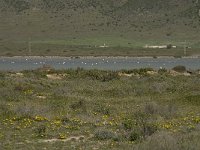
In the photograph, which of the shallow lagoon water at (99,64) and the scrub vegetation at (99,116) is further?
the shallow lagoon water at (99,64)

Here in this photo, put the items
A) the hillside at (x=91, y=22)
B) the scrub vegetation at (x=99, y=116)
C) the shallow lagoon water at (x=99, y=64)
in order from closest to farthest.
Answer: the scrub vegetation at (x=99, y=116) < the shallow lagoon water at (x=99, y=64) < the hillside at (x=91, y=22)

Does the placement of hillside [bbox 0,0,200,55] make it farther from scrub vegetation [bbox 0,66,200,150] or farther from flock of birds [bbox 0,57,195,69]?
scrub vegetation [bbox 0,66,200,150]

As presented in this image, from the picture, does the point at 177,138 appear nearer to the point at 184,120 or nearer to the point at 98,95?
the point at 184,120

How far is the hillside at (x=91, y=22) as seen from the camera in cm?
11519

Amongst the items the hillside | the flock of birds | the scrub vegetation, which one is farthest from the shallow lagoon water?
the scrub vegetation

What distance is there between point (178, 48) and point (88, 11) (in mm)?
26998

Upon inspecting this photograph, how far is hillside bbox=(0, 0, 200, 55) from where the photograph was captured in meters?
115

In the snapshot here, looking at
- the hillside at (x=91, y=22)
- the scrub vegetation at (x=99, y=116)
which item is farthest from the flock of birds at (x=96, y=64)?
Answer: the scrub vegetation at (x=99, y=116)

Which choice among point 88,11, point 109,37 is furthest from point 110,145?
point 88,11

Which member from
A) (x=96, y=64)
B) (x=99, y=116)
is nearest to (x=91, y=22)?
(x=96, y=64)

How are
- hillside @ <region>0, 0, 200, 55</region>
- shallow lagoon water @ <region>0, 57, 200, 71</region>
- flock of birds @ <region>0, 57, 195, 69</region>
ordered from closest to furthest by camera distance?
shallow lagoon water @ <region>0, 57, 200, 71</region> < flock of birds @ <region>0, 57, 195, 69</region> < hillside @ <region>0, 0, 200, 55</region>

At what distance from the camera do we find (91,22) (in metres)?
119

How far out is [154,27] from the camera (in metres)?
120

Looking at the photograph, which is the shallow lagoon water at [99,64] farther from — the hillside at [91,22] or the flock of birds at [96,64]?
the hillside at [91,22]
